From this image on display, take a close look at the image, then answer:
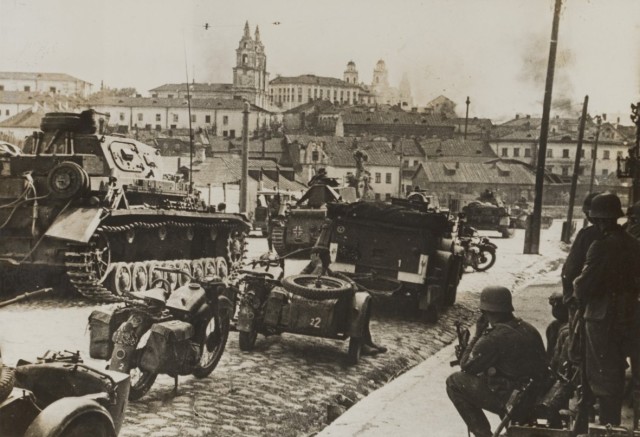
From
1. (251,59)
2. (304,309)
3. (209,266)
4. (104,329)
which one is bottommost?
(209,266)

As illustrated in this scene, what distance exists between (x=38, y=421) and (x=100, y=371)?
2.40ft

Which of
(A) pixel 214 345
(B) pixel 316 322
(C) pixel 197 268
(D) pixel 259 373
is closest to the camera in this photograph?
(A) pixel 214 345

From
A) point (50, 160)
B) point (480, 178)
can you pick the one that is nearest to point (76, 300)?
point (50, 160)

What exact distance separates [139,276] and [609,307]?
9.01m

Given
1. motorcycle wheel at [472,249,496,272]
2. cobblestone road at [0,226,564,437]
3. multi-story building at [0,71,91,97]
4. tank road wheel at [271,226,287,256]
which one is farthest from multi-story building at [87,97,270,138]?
cobblestone road at [0,226,564,437]

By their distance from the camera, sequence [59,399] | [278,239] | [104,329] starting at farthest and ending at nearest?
[278,239]
[104,329]
[59,399]

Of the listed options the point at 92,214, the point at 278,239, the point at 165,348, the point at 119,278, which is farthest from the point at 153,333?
the point at 278,239

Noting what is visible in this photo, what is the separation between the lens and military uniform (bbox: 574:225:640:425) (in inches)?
196

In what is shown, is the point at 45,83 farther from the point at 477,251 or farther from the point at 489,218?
the point at 477,251

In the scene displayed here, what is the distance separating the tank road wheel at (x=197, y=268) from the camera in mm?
13648

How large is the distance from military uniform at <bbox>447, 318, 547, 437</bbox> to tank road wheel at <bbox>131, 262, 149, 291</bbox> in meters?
8.25

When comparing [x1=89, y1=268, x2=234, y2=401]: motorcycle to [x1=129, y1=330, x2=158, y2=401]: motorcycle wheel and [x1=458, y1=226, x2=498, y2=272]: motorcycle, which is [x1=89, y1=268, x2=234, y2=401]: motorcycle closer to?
[x1=129, y1=330, x2=158, y2=401]: motorcycle wheel

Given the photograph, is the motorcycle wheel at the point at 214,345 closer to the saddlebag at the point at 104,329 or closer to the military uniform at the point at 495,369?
the saddlebag at the point at 104,329

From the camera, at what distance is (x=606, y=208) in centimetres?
509
